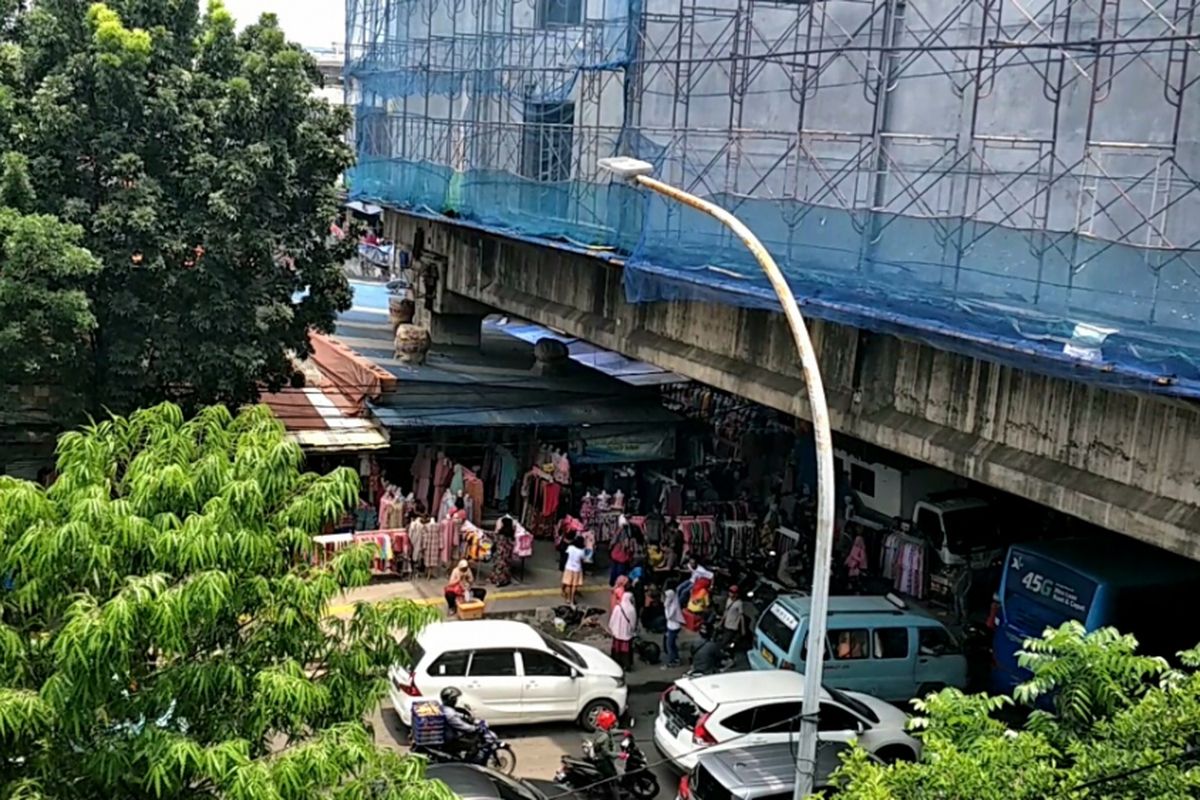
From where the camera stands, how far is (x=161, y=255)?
15430 millimetres

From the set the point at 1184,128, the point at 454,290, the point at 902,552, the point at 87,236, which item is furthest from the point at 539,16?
the point at 1184,128

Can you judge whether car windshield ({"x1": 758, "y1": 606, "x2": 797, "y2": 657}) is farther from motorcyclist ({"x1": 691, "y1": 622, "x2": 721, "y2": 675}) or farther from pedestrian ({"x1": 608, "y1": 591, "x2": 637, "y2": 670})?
pedestrian ({"x1": 608, "y1": 591, "x2": 637, "y2": 670})

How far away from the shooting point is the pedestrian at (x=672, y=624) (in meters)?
14.8

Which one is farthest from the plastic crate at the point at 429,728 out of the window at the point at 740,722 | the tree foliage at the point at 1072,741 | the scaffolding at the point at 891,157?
the tree foliage at the point at 1072,741

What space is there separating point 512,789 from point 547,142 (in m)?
11.6

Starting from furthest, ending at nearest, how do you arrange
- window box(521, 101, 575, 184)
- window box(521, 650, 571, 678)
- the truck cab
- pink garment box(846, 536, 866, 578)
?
1. window box(521, 101, 575, 184)
2. pink garment box(846, 536, 866, 578)
3. the truck cab
4. window box(521, 650, 571, 678)

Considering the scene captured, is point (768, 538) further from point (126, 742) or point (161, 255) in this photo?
point (126, 742)

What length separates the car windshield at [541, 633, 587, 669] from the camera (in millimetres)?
12953

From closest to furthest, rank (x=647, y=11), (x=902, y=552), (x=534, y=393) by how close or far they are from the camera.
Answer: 1. (x=647, y=11)
2. (x=902, y=552)
3. (x=534, y=393)

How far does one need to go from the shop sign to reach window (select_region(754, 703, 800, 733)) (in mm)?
8707

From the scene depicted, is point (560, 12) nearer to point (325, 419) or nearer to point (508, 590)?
point (325, 419)

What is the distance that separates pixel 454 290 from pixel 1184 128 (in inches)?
561

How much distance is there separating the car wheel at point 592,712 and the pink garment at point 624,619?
1571mm

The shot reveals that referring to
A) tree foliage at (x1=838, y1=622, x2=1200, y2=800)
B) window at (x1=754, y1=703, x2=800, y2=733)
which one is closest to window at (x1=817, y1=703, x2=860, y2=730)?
window at (x1=754, y1=703, x2=800, y2=733)
